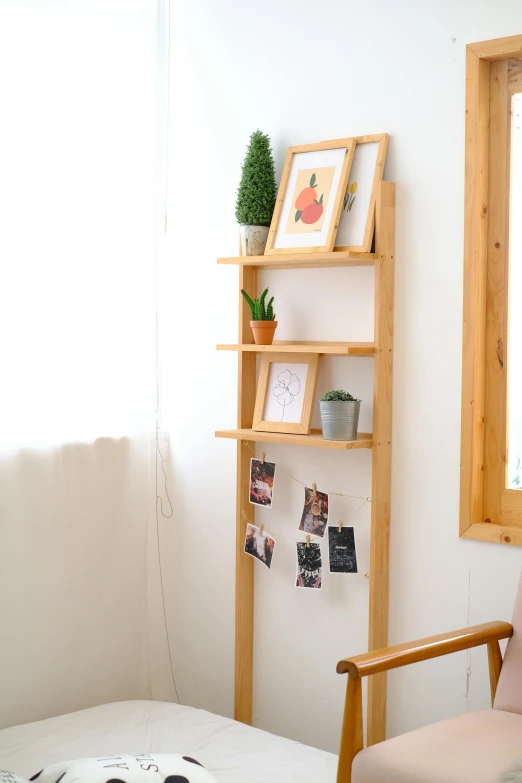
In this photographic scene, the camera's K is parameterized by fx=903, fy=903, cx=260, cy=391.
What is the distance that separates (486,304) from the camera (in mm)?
2373

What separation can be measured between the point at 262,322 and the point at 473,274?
0.63 meters

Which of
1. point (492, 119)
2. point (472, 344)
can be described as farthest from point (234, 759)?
point (492, 119)

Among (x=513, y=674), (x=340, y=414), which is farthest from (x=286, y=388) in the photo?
(x=513, y=674)

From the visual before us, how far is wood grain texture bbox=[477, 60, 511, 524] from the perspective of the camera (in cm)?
233

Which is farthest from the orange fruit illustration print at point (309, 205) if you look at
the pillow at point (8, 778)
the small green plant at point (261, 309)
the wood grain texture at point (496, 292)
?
the pillow at point (8, 778)

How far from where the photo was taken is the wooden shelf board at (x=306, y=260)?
7.85 feet

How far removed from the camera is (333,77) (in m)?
2.60

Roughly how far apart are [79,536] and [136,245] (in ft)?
3.11

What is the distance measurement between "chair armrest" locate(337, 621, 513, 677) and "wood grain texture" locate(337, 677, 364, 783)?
4 centimetres

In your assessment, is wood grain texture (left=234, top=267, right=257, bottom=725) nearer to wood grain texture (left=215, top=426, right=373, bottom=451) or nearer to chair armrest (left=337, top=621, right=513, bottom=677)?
wood grain texture (left=215, top=426, right=373, bottom=451)

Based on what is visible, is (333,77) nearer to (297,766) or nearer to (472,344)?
(472,344)

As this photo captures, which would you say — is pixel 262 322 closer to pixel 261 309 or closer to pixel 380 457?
pixel 261 309

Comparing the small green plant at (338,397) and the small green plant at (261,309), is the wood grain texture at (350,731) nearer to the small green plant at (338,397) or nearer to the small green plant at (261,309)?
the small green plant at (338,397)

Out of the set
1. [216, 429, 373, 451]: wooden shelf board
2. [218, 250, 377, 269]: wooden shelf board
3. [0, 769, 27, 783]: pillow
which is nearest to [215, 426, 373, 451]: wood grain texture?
[216, 429, 373, 451]: wooden shelf board
